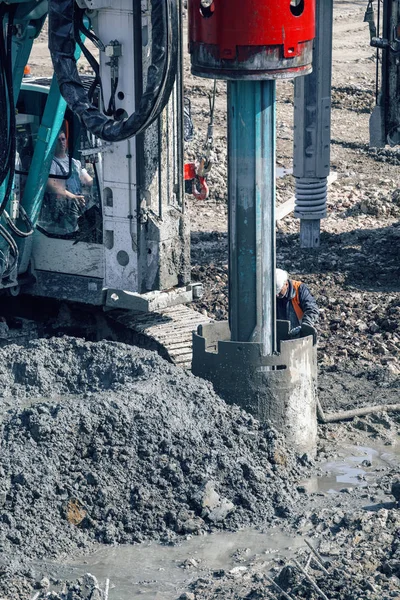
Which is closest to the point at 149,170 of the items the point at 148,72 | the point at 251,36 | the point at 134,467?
the point at 148,72

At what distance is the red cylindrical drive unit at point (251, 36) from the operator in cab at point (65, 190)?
2.35 meters

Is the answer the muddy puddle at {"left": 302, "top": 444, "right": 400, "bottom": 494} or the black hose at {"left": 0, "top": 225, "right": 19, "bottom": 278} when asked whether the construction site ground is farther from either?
the black hose at {"left": 0, "top": 225, "right": 19, "bottom": 278}

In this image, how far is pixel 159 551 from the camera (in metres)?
7.37

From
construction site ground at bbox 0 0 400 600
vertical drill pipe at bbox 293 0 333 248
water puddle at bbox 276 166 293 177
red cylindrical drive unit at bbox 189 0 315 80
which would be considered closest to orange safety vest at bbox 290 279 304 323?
construction site ground at bbox 0 0 400 600

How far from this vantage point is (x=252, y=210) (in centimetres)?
800

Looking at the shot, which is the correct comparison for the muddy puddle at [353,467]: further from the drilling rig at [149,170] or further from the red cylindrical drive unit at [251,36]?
the red cylindrical drive unit at [251,36]

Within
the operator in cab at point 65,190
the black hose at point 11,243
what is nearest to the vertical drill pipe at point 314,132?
the operator in cab at point 65,190

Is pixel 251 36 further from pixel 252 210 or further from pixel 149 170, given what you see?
pixel 149 170

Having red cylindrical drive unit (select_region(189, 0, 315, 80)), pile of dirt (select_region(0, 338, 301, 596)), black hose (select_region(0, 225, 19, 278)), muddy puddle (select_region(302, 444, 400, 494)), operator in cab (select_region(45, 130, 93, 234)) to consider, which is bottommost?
muddy puddle (select_region(302, 444, 400, 494))

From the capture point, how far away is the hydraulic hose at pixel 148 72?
27.0 feet

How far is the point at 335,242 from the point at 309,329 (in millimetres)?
5034

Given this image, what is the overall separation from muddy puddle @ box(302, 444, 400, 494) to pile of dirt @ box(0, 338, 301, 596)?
0.21 meters

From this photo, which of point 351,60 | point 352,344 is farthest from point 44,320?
point 351,60

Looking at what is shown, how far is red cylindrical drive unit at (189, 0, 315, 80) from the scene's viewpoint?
7551mm
